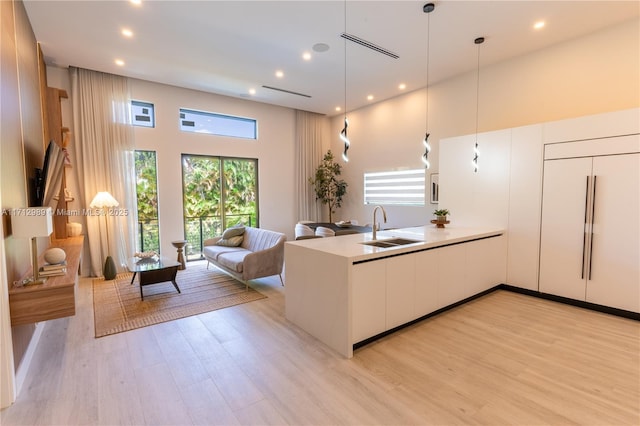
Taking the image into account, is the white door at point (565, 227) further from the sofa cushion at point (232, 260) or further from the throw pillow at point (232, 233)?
the throw pillow at point (232, 233)

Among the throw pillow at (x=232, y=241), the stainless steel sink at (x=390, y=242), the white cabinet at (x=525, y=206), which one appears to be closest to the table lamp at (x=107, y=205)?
the throw pillow at (x=232, y=241)

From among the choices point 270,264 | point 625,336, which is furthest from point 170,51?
point 625,336

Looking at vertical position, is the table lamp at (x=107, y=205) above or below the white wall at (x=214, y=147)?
below

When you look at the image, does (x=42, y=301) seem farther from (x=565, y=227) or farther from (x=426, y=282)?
(x=565, y=227)

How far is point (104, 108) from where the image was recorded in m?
5.53

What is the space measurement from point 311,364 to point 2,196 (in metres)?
2.79

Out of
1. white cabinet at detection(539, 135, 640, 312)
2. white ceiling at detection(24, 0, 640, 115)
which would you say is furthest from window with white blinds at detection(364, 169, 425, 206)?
white cabinet at detection(539, 135, 640, 312)

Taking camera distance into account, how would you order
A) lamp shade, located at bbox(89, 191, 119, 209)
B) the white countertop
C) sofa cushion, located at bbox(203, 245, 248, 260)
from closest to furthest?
the white countertop → lamp shade, located at bbox(89, 191, 119, 209) → sofa cushion, located at bbox(203, 245, 248, 260)

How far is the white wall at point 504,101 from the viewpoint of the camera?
402cm

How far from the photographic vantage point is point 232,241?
226 inches

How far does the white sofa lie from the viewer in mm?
4441

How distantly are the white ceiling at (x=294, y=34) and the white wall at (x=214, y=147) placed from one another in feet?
1.89

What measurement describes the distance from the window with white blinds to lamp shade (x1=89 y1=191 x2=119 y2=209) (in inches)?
220

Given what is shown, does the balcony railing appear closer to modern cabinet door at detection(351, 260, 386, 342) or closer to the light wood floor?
the light wood floor
